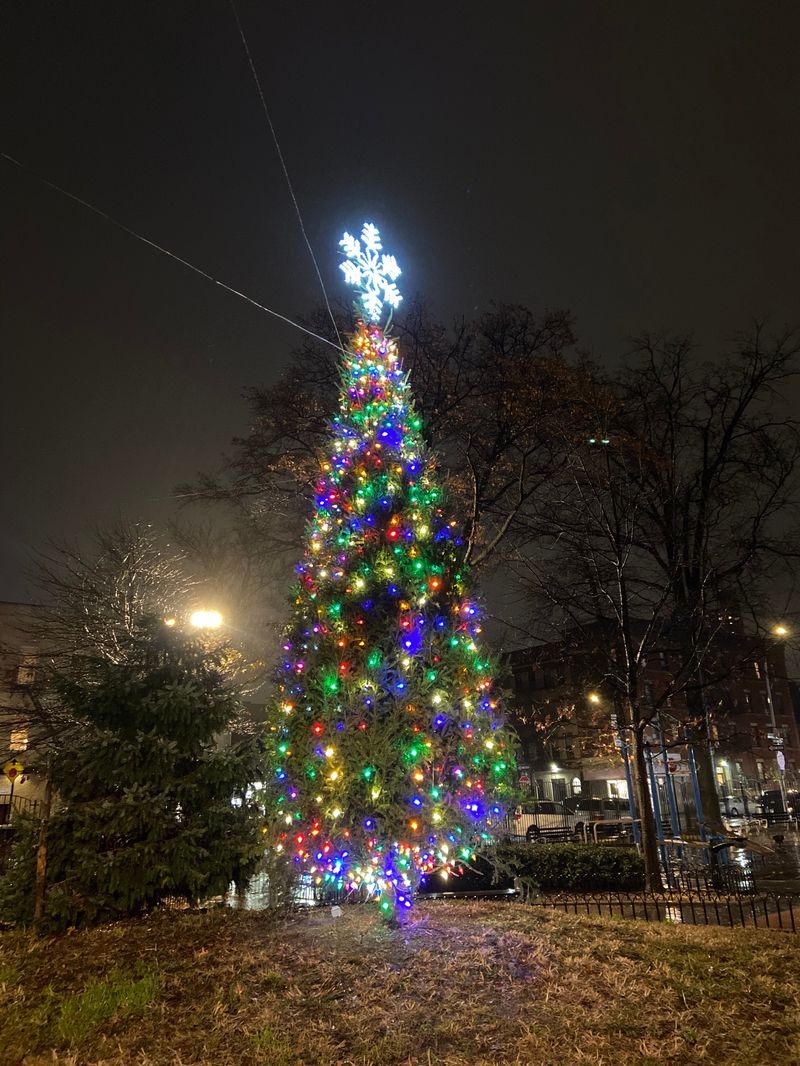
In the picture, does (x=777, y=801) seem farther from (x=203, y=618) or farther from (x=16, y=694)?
(x=16, y=694)

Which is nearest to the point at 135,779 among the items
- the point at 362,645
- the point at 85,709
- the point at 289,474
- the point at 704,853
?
the point at 85,709

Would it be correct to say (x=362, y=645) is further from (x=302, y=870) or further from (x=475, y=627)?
(x=302, y=870)

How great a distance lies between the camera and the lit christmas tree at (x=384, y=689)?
6.85 m

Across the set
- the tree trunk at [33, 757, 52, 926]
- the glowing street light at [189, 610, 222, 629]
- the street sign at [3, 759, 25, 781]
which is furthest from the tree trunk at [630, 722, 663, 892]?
the street sign at [3, 759, 25, 781]

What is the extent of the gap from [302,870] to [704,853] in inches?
491

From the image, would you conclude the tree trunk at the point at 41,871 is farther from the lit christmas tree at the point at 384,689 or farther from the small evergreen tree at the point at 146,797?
the lit christmas tree at the point at 384,689

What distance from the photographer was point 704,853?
51.8 ft

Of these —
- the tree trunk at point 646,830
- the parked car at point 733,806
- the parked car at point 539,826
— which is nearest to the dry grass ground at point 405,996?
the tree trunk at point 646,830

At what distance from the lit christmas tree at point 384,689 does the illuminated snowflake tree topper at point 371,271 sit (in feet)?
6.53

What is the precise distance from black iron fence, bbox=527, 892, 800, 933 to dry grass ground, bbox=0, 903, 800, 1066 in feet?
6.42

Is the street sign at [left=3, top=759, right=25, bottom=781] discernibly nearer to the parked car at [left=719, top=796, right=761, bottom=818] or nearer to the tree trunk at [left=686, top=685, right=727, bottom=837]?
the tree trunk at [left=686, top=685, right=727, bottom=837]

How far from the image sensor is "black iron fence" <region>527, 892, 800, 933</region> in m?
8.73

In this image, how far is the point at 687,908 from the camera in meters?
10.8

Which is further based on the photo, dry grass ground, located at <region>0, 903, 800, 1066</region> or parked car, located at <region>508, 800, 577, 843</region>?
parked car, located at <region>508, 800, 577, 843</region>
